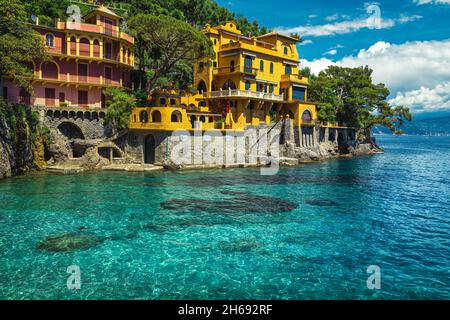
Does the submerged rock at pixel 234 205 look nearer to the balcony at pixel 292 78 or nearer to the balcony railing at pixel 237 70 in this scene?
the balcony railing at pixel 237 70

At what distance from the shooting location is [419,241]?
21.6m

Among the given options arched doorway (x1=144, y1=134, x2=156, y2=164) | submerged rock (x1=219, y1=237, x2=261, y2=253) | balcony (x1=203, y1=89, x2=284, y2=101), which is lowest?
submerged rock (x1=219, y1=237, x2=261, y2=253)

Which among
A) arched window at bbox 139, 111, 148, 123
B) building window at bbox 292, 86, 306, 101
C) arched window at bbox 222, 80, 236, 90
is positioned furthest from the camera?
building window at bbox 292, 86, 306, 101

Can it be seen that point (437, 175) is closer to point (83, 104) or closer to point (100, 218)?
point (100, 218)

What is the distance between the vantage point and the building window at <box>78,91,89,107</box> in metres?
48.5

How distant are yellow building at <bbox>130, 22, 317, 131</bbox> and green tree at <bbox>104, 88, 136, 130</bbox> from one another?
606cm

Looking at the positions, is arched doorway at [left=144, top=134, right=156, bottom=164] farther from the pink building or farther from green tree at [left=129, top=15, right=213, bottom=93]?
the pink building

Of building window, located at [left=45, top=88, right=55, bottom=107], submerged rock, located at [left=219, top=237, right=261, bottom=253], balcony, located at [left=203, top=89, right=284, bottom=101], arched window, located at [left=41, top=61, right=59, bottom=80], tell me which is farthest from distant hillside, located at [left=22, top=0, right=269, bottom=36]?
submerged rock, located at [left=219, top=237, right=261, bottom=253]

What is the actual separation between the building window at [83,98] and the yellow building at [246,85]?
11010mm

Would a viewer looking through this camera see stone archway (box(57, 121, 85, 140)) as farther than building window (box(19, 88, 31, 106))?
Yes

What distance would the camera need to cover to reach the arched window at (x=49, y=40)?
150 ft

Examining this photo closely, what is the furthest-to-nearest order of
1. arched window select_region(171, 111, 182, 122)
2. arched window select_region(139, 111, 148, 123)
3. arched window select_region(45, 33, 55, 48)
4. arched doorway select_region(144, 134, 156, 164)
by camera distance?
arched window select_region(139, 111, 148, 123) < arched doorway select_region(144, 134, 156, 164) < arched window select_region(171, 111, 182, 122) < arched window select_region(45, 33, 55, 48)

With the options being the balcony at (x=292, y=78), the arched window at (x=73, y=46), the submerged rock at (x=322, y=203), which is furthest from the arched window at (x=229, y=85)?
the submerged rock at (x=322, y=203)

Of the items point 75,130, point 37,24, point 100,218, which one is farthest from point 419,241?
point 37,24
